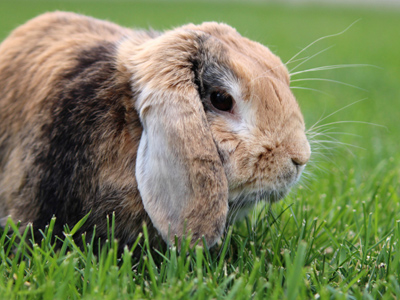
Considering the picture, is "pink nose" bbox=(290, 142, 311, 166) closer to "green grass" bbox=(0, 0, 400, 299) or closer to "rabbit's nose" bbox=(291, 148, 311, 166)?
"rabbit's nose" bbox=(291, 148, 311, 166)

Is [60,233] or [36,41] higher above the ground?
[36,41]

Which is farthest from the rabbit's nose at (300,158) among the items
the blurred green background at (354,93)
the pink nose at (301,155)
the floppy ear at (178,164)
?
the blurred green background at (354,93)

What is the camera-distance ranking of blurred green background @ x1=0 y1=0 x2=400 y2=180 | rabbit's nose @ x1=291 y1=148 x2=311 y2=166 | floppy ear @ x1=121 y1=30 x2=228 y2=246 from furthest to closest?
blurred green background @ x1=0 y1=0 x2=400 y2=180 < rabbit's nose @ x1=291 y1=148 x2=311 y2=166 < floppy ear @ x1=121 y1=30 x2=228 y2=246

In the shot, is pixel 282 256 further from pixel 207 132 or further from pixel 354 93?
pixel 354 93

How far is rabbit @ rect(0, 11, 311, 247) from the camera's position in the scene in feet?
6.89

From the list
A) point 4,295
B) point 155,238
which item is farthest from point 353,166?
point 4,295

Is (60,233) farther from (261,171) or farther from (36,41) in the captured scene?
(36,41)

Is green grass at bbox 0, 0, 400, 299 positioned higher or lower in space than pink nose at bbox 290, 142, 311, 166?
lower

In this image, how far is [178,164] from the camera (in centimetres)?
207

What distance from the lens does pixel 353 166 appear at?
3.71 meters

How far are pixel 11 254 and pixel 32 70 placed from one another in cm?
97

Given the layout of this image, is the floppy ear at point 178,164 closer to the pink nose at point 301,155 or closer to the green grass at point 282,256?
the green grass at point 282,256

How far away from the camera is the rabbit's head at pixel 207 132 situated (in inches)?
82.1

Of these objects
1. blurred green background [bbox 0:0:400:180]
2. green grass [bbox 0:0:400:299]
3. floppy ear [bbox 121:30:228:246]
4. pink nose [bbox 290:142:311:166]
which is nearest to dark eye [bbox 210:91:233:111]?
floppy ear [bbox 121:30:228:246]
